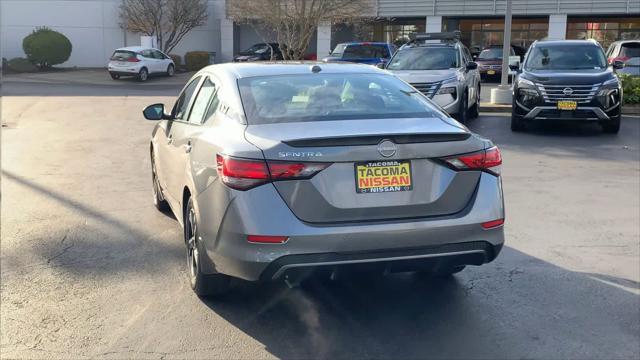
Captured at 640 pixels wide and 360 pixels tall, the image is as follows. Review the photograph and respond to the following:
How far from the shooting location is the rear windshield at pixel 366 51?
2362 cm

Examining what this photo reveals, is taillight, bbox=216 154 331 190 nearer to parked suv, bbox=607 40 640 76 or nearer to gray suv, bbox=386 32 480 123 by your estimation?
gray suv, bbox=386 32 480 123

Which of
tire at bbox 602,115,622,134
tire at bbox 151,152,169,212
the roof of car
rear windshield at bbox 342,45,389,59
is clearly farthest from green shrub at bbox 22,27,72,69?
the roof of car

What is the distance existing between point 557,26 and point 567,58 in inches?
988

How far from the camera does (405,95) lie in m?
4.97

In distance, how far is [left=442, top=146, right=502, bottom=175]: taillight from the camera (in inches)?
160

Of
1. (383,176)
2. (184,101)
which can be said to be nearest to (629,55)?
(184,101)

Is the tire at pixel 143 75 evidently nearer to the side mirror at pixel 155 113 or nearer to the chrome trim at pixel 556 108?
the chrome trim at pixel 556 108

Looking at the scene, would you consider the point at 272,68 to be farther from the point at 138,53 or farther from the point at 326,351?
the point at 138,53

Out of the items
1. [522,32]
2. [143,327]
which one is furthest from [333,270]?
[522,32]

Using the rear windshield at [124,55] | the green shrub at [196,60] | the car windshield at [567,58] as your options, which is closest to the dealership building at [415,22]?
the green shrub at [196,60]

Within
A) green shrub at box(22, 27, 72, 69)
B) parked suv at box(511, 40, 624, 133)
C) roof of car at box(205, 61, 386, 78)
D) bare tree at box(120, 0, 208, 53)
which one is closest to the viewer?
roof of car at box(205, 61, 386, 78)

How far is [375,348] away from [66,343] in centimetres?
185

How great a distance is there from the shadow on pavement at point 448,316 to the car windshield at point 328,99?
4.21 ft

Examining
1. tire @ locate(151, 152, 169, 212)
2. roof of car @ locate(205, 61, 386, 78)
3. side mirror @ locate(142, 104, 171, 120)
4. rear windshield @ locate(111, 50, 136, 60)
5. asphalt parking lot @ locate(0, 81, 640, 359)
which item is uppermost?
rear windshield @ locate(111, 50, 136, 60)
